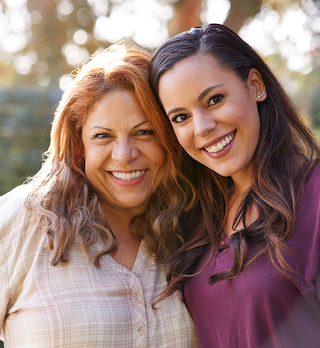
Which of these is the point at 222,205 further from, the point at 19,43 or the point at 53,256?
the point at 19,43

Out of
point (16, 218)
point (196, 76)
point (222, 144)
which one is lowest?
point (16, 218)

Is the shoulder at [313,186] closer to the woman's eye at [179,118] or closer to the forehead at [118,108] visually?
the woman's eye at [179,118]

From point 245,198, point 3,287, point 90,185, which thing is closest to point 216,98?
point 245,198

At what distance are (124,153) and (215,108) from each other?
0.53 m

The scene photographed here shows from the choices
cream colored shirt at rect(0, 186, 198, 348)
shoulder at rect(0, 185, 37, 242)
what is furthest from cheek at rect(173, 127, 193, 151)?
shoulder at rect(0, 185, 37, 242)

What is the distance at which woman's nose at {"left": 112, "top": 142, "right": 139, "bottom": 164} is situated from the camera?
2.32 metres

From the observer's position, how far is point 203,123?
213 centimetres

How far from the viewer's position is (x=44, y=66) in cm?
794

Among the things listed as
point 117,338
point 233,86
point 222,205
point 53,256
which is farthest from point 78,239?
point 233,86

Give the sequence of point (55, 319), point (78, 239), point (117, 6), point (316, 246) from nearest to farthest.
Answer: point (316, 246), point (55, 319), point (78, 239), point (117, 6)

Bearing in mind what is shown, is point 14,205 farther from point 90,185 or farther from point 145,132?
point 145,132

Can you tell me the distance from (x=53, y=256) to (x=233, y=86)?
1203mm

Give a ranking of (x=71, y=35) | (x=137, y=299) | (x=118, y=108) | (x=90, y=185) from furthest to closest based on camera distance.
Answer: (x=71, y=35), (x=90, y=185), (x=118, y=108), (x=137, y=299)

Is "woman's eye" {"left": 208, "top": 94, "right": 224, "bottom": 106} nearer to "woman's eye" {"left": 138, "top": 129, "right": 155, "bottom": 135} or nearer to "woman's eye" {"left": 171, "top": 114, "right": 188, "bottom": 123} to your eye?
"woman's eye" {"left": 171, "top": 114, "right": 188, "bottom": 123}
